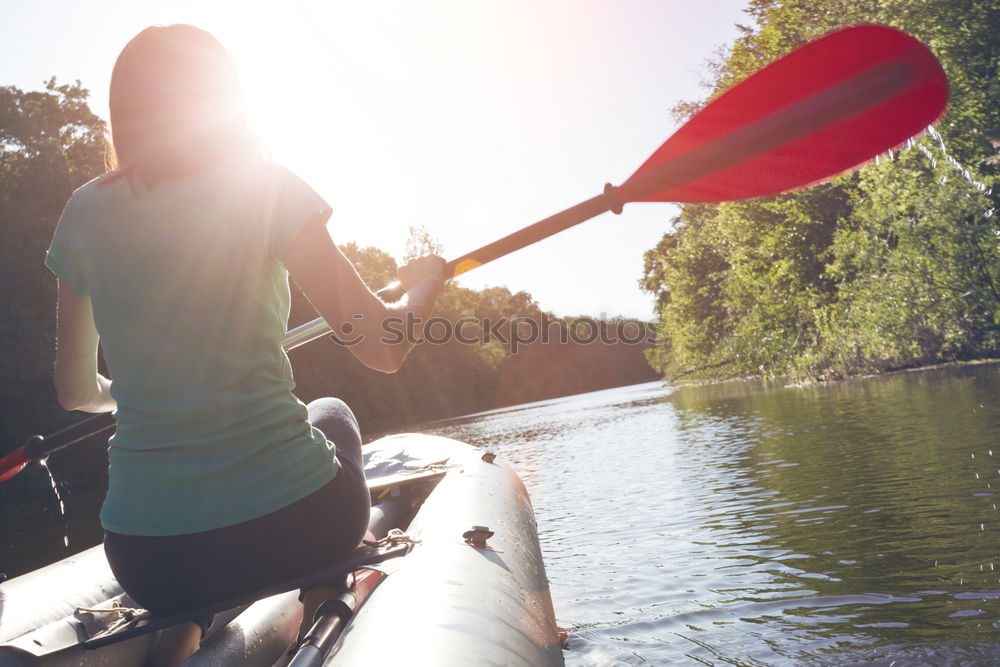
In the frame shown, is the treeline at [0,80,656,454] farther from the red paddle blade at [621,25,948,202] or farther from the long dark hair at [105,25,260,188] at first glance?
the red paddle blade at [621,25,948,202]

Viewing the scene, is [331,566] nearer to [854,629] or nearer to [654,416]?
[854,629]

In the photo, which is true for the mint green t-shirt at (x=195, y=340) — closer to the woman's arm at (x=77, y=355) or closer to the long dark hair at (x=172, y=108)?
the long dark hair at (x=172, y=108)

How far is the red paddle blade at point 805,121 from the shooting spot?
2.17 m

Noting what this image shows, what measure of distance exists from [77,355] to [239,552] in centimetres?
62

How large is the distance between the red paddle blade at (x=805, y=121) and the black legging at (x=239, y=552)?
1.22 meters

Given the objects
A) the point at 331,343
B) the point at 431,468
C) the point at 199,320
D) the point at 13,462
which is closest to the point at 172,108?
the point at 199,320

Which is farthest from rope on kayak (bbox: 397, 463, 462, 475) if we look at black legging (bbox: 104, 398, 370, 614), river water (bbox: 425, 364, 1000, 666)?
black legging (bbox: 104, 398, 370, 614)

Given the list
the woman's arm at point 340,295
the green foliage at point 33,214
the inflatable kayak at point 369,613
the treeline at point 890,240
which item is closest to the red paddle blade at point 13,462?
the inflatable kayak at point 369,613

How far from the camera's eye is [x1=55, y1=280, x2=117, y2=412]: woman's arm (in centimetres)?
152

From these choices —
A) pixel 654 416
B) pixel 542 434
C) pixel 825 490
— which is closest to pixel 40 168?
pixel 542 434

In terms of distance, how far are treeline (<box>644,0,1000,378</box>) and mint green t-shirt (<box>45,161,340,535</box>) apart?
11.2 metres

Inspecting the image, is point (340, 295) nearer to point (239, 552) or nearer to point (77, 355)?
point (239, 552)

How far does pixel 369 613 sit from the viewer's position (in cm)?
163

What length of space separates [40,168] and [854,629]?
23.5m
